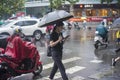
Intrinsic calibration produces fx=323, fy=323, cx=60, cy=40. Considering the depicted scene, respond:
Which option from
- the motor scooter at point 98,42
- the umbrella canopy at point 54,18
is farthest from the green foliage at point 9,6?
the umbrella canopy at point 54,18

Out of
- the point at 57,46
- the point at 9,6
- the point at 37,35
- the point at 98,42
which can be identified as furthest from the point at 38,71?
the point at 9,6

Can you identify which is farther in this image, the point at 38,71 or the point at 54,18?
the point at 38,71

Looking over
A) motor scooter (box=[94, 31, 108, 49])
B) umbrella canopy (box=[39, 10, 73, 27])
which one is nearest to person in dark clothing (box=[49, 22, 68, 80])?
umbrella canopy (box=[39, 10, 73, 27])

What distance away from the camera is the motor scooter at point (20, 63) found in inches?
362

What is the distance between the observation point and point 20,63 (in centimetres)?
962

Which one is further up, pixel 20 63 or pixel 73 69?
pixel 20 63

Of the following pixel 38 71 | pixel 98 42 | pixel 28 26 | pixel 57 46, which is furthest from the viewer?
pixel 28 26

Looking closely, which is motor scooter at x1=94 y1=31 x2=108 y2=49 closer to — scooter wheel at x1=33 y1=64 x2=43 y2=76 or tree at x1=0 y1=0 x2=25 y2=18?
scooter wheel at x1=33 y1=64 x2=43 y2=76

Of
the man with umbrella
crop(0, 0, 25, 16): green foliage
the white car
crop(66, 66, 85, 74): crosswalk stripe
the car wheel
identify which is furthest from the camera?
crop(0, 0, 25, 16): green foliage

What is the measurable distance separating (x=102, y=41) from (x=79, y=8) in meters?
40.7

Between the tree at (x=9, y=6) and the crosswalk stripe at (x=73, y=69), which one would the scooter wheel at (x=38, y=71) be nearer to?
the crosswalk stripe at (x=73, y=69)

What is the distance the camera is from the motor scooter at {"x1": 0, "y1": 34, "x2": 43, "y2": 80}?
362 inches

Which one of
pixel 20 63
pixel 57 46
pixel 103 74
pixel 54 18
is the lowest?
pixel 103 74

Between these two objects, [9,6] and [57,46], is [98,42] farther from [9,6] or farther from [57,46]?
[9,6]
